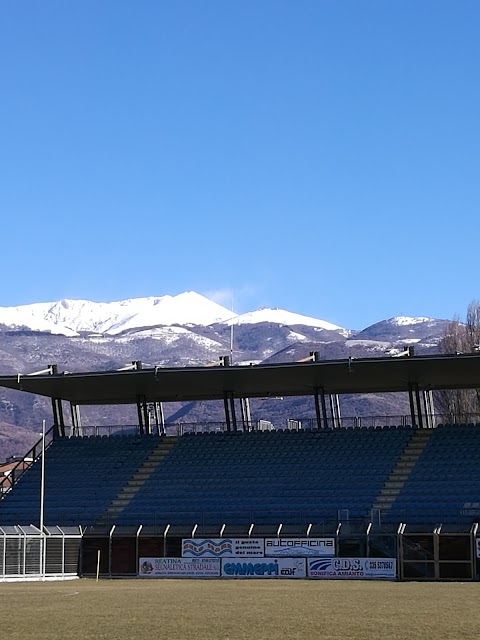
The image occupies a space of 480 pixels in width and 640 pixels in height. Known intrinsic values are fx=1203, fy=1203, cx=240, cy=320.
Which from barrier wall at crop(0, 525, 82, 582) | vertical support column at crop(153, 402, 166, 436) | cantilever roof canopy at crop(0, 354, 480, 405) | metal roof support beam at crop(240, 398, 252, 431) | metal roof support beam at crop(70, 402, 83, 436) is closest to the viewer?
barrier wall at crop(0, 525, 82, 582)

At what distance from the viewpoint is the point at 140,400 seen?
234ft

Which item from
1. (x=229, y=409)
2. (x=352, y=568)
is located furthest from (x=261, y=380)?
(x=352, y=568)

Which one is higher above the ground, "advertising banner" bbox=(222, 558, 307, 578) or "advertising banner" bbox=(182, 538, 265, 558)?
"advertising banner" bbox=(182, 538, 265, 558)

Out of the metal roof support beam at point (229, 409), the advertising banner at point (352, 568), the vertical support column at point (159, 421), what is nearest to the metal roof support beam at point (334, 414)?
the metal roof support beam at point (229, 409)

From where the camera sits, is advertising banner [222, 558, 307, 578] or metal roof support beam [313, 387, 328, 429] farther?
metal roof support beam [313, 387, 328, 429]

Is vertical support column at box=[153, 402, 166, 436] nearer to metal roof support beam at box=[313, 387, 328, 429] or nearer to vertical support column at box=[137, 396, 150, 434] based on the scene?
vertical support column at box=[137, 396, 150, 434]

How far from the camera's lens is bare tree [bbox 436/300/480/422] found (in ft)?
317

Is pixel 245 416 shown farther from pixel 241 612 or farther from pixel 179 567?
pixel 241 612

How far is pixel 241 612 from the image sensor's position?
101 ft

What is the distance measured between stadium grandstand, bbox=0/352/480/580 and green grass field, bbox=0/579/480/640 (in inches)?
267

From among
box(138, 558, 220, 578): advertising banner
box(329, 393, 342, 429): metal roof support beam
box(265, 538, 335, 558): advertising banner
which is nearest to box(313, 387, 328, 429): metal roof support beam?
box(329, 393, 342, 429): metal roof support beam

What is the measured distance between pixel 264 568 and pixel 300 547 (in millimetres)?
1914

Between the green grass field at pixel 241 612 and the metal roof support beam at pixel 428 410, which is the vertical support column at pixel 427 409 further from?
the green grass field at pixel 241 612

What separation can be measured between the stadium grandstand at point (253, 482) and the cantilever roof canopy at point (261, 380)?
12 centimetres
